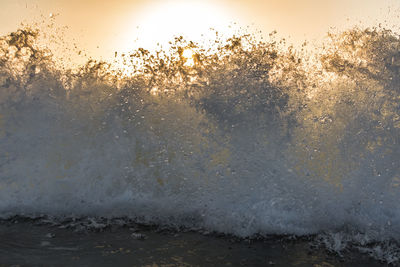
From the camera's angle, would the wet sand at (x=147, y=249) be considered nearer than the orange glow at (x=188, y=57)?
Yes

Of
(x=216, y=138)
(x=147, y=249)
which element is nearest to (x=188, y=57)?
(x=216, y=138)

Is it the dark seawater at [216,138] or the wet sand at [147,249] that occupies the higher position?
the dark seawater at [216,138]

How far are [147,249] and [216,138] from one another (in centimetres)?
197

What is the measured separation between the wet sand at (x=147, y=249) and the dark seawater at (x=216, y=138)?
0.28 m

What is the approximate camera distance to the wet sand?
364 cm

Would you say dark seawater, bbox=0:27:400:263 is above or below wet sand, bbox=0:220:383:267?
above

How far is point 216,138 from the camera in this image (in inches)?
216

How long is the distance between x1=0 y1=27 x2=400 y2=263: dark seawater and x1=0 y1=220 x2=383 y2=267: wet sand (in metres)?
0.28

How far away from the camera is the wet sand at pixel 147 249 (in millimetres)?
3645

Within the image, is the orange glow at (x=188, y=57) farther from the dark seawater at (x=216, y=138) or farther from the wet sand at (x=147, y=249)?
the wet sand at (x=147, y=249)

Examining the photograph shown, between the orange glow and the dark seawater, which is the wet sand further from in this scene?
the orange glow

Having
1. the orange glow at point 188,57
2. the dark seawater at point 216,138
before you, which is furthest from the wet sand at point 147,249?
the orange glow at point 188,57

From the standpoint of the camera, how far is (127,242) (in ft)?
13.5

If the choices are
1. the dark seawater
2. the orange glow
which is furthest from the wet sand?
the orange glow
